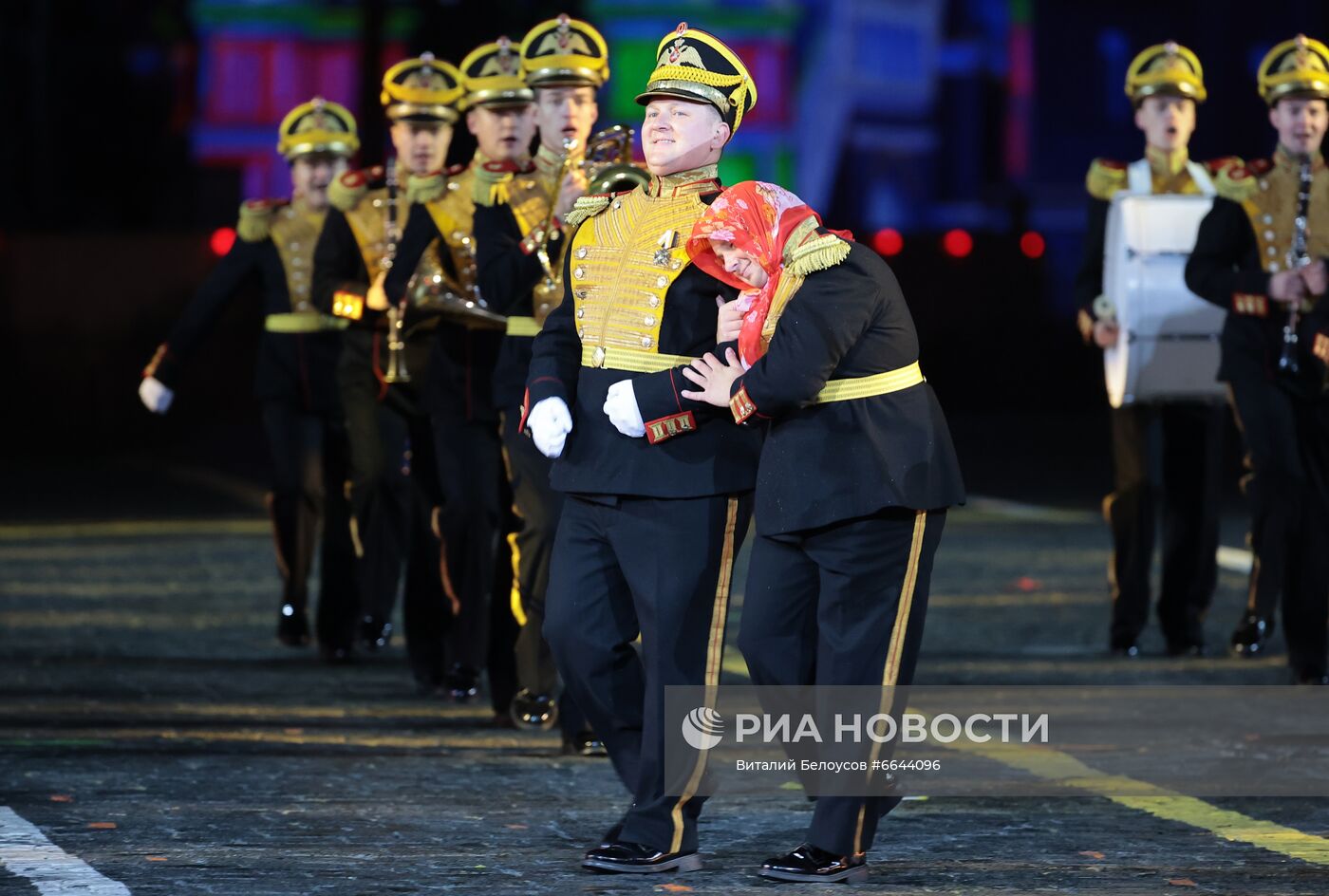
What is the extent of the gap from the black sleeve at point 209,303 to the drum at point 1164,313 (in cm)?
377

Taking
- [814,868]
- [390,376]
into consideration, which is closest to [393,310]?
[390,376]

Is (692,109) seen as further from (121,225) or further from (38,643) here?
(121,225)

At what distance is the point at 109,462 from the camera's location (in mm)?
25625

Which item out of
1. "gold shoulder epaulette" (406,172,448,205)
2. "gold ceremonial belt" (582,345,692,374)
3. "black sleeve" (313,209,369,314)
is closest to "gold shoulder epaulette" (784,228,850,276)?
"gold ceremonial belt" (582,345,692,374)

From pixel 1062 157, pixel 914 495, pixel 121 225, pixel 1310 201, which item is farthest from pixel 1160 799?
pixel 1062 157

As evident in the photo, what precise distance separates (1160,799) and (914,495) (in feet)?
5.66

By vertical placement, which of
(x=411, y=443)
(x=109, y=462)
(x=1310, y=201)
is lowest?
(x=109, y=462)

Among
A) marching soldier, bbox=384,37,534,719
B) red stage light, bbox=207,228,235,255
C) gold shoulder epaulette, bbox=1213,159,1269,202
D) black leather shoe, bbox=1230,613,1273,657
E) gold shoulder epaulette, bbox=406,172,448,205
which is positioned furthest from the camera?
red stage light, bbox=207,228,235,255

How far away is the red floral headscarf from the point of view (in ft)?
23.6

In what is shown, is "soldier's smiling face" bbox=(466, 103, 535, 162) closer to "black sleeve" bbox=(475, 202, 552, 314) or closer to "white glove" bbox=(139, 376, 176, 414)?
"black sleeve" bbox=(475, 202, 552, 314)

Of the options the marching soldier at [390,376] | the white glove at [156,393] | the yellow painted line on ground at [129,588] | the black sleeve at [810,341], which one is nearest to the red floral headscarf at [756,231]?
the black sleeve at [810,341]

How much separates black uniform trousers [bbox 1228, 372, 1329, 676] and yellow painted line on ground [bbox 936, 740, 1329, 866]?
75.2 inches

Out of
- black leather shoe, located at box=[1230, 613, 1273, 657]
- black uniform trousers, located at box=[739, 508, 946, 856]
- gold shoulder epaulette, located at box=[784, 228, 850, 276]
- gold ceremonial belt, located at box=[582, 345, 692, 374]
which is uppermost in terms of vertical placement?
gold shoulder epaulette, located at box=[784, 228, 850, 276]

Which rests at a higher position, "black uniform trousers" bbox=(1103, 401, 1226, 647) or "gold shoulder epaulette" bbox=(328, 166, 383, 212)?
"gold shoulder epaulette" bbox=(328, 166, 383, 212)
